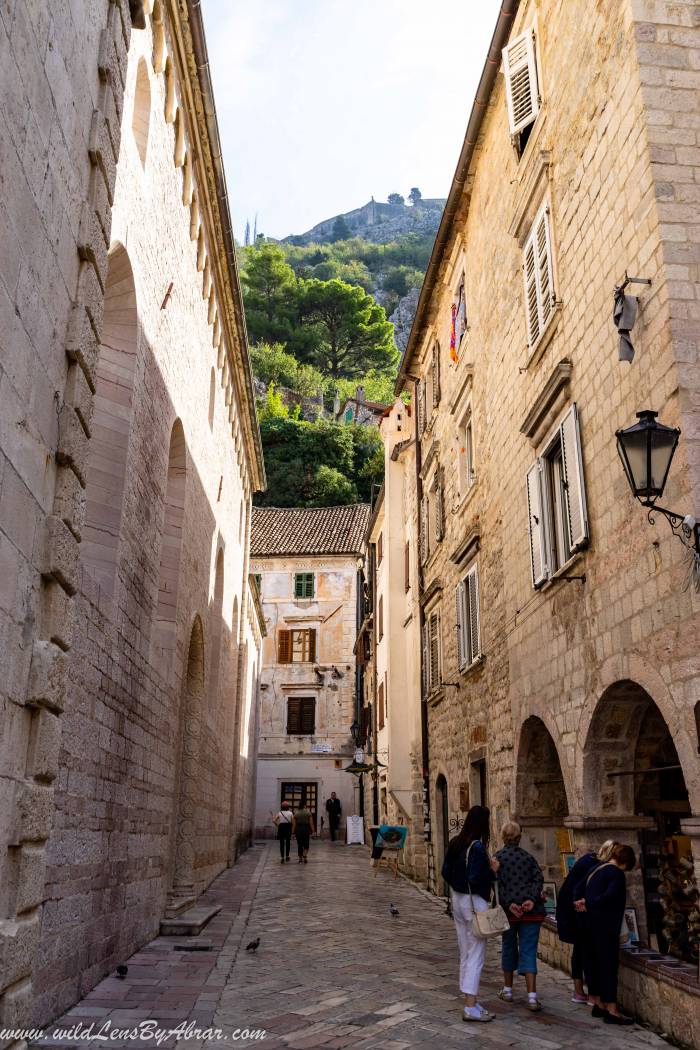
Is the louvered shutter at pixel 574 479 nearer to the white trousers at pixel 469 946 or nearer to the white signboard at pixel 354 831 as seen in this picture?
→ the white trousers at pixel 469 946

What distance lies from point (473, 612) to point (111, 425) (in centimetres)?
744

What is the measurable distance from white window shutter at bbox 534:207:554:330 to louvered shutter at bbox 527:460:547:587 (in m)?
1.66

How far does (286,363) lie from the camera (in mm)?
63750

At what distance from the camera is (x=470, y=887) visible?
6660mm

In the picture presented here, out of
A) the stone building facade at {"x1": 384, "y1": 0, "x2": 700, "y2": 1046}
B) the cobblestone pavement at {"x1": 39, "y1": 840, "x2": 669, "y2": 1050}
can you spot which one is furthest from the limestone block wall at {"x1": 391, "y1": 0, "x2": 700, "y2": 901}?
the cobblestone pavement at {"x1": 39, "y1": 840, "x2": 669, "y2": 1050}

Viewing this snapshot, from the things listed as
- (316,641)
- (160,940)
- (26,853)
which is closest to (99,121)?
(26,853)

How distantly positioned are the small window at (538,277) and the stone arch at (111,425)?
4474mm

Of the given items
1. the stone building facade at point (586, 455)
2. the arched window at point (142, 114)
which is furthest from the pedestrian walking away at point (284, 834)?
the arched window at point (142, 114)

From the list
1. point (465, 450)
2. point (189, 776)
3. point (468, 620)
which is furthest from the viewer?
point (465, 450)

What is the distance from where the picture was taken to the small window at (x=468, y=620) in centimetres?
1343

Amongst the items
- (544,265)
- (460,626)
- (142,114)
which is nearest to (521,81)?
(544,265)

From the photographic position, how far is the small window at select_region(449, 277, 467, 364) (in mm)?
15117

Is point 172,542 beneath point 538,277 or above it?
beneath

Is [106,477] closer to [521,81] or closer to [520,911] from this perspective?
[520,911]
